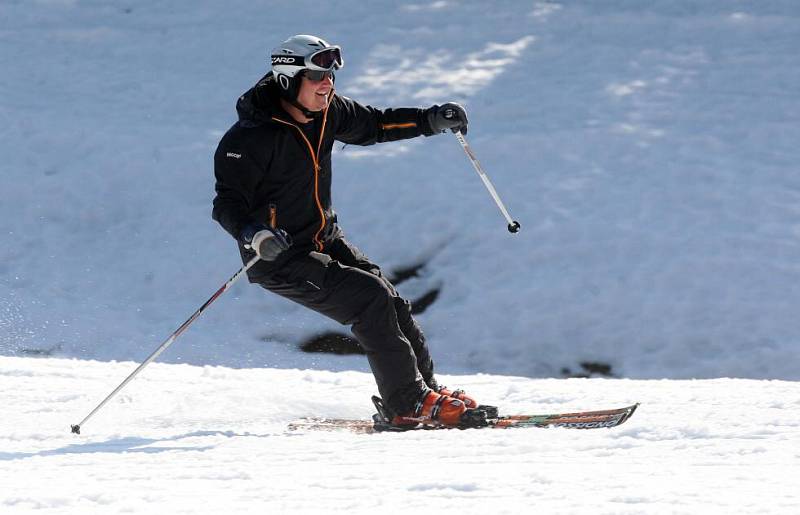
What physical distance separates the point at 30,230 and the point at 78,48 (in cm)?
479

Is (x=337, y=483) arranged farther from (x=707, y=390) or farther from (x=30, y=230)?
(x=30, y=230)

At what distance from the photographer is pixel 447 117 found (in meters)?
5.95

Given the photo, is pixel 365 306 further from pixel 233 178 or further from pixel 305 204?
pixel 233 178

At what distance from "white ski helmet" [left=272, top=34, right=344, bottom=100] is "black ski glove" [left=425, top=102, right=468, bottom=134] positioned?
2.48 feet

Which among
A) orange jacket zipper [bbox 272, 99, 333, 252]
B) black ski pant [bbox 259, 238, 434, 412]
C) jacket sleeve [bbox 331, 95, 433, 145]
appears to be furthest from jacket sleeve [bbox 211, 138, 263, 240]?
jacket sleeve [bbox 331, 95, 433, 145]

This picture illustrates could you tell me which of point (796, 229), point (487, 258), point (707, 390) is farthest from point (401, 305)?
point (796, 229)

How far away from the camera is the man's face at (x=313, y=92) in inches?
212

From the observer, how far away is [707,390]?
20.1ft

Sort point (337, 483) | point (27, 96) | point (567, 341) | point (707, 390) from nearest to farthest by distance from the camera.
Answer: point (337, 483), point (707, 390), point (567, 341), point (27, 96)

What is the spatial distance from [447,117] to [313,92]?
0.88m

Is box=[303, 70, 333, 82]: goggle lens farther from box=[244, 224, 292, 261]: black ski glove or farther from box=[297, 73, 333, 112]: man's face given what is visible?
box=[244, 224, 292, 261]: black ski glove

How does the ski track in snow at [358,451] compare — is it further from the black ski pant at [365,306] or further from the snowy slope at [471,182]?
the snowy slope at [471,182]

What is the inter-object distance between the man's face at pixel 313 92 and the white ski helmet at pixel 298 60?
32mm

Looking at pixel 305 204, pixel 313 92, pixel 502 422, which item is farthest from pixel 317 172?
pixel 502 422
